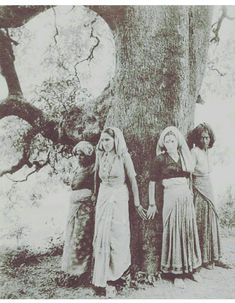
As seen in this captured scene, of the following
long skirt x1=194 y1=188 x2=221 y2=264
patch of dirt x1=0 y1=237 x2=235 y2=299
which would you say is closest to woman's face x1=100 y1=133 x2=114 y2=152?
long skirt x1=194 y1=188 x2=221 y2=264

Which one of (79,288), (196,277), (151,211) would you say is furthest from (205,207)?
(79,288)

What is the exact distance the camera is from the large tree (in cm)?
447

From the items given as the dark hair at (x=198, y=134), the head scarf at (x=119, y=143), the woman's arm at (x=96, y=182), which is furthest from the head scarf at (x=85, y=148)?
the dark hair at (x=198, y=134)

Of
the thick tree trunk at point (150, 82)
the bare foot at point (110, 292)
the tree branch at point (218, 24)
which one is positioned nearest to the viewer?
the bare foot at point (110, 292)

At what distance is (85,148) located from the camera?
455cm

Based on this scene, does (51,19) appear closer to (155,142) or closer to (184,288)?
(155,142)

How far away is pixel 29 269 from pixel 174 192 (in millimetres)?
1338

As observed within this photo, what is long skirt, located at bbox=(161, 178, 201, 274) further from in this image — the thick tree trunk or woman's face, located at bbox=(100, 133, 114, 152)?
woman's face, located at bbox=(100, 133, 114, 152)

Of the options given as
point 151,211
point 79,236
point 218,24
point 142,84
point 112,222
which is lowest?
point 79,236

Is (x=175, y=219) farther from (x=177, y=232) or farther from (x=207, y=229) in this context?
(x=207, y=229)

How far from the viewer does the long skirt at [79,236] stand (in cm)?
446

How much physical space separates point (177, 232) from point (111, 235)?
0.53 m

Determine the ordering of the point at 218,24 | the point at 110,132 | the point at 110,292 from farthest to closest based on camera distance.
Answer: the point at 218,24
the point at 110,132
the point at 110,292

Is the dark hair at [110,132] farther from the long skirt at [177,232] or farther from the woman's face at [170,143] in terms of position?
the long skirt at [177,232]
